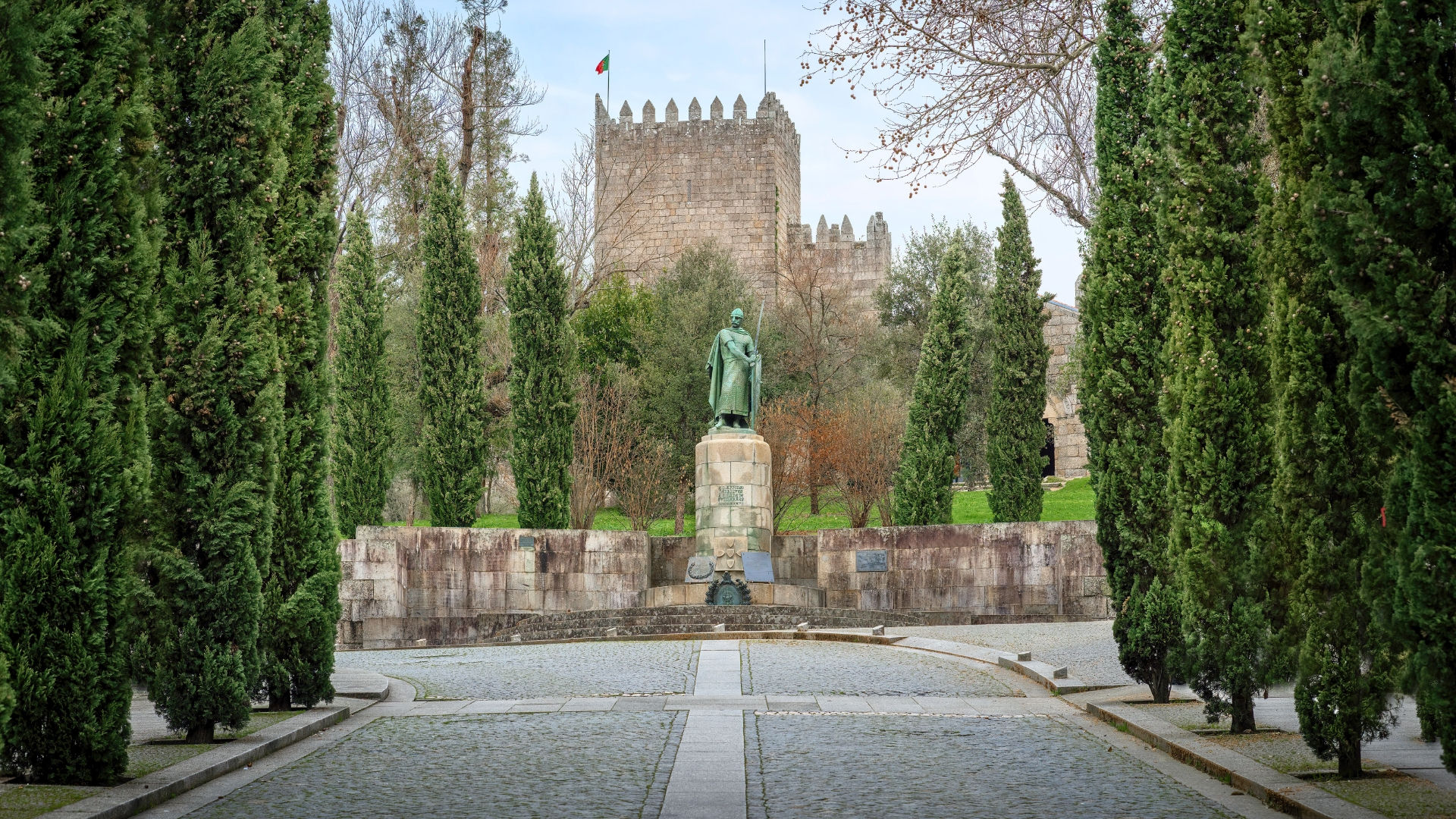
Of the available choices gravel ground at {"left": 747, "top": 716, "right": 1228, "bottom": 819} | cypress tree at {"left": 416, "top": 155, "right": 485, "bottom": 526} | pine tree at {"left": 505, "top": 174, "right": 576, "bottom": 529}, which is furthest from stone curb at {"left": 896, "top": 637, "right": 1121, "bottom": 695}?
cypress tree at {"left": 416, "top": 155, "right": 485, "bottom": 526}

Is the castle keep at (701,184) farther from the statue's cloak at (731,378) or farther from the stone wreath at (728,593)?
the stone wreath at (728,593)

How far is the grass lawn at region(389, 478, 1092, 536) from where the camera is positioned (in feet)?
104

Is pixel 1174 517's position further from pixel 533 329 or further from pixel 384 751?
pixel 533 329

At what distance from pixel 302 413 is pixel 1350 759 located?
7035mm

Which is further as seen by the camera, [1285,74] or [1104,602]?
[1104,602]

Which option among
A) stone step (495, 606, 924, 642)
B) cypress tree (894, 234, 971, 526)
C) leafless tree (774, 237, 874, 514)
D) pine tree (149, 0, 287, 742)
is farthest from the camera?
leafless tree (774, 237, 874, 514)

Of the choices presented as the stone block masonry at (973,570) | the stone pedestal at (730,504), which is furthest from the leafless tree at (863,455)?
the stone pedestal at (730,504)

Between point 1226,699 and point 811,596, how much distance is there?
14.7 m

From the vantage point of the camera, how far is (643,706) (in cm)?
998

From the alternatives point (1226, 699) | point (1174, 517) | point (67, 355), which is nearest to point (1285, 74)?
point (1174, 517)

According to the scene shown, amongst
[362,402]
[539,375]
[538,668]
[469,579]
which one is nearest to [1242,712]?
[538,668]

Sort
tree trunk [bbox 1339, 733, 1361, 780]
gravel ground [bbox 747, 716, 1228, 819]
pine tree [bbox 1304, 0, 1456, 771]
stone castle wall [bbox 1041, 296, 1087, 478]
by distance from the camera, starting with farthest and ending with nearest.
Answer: stone castle wall [bbox 1041, 296, 1087, 478], tree trunk [bbox 1339, 733, 1361, 780], gravel ground [bbox 747, 716, 1228, 819], pine tree [bbox 1304, 0, 1456, 771]

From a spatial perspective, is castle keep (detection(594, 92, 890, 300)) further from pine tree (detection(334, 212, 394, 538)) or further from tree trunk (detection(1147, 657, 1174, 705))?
tree trunk (detection(1147, 657, 1174, 705))

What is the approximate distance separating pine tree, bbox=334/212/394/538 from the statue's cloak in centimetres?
637
